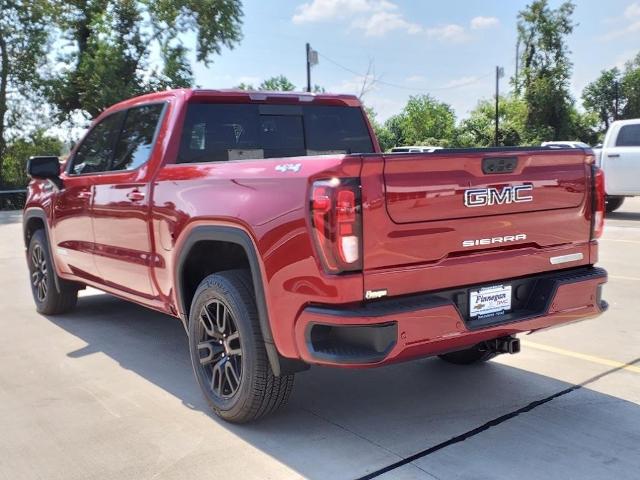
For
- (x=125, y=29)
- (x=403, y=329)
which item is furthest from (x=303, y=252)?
(x=125, y=29)

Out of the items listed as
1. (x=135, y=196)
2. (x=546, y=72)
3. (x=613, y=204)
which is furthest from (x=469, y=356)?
(x=546, y=72)

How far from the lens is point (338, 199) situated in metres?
2.87

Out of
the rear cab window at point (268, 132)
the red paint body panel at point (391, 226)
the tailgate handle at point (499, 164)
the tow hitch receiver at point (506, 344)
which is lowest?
the tow hitch receiver at point (506, 344)

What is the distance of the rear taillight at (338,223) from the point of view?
288cm

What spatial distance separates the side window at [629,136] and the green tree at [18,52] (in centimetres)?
2556

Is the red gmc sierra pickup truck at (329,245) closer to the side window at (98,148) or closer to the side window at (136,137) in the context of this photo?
the side window at (136,137)

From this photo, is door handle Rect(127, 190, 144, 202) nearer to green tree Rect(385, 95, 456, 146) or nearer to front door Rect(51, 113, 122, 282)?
front door Rect(51, 113, 122, 282)

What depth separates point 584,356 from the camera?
15.6 feet

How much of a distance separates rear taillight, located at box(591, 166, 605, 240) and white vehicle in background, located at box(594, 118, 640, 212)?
35.6 feet

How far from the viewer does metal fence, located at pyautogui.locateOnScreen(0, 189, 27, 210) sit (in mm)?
26156

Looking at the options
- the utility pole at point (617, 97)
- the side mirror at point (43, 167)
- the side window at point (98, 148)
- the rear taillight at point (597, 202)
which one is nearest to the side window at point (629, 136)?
the rear taillight at point (597, 202)

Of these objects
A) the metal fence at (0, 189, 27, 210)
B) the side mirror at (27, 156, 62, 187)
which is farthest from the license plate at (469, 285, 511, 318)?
the metal fence at (0, 189, 27, 210)

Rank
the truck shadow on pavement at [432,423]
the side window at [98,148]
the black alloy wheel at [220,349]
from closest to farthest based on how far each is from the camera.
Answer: the truck shadow on pavement at [432,423] < the black alloy wheel at [220,349] < the side window at [98,148]

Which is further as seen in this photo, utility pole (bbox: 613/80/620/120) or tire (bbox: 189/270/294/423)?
utility pole (bbox: 613/80/620/120)
